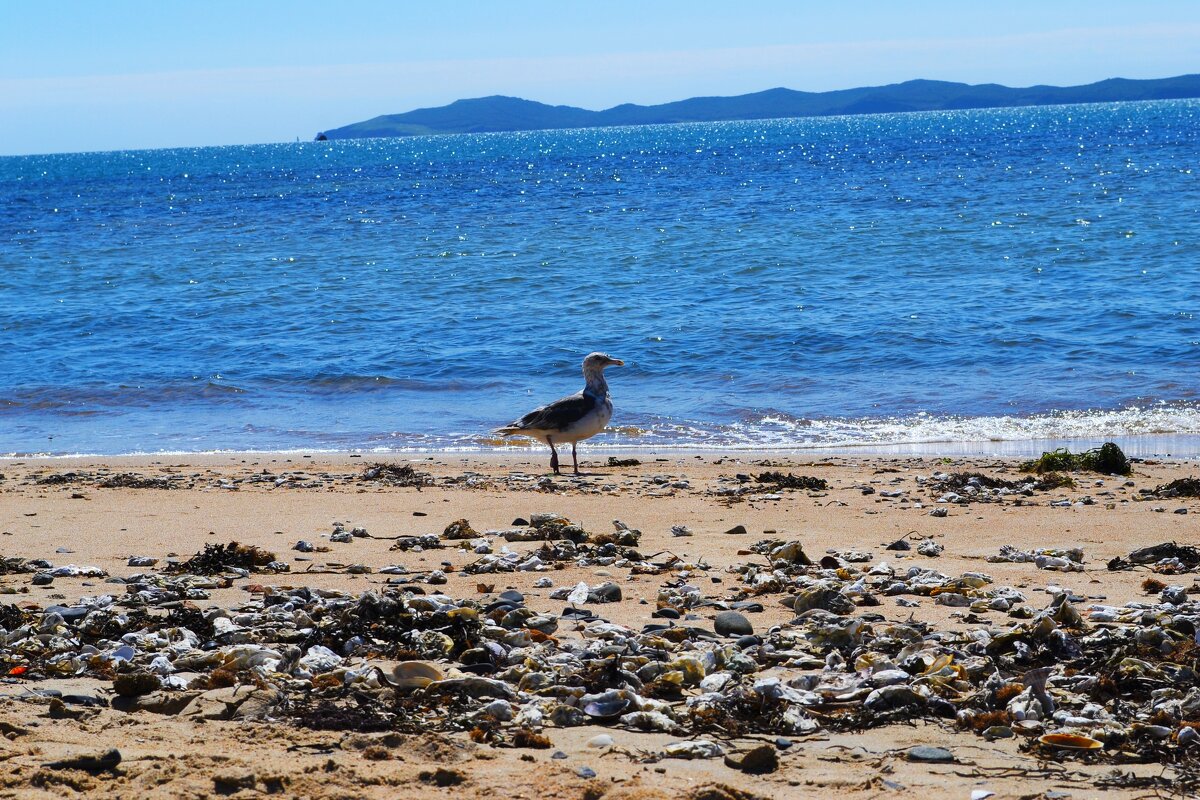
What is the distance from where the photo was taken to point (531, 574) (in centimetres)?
720

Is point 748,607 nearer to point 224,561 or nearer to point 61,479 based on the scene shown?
point 224,561

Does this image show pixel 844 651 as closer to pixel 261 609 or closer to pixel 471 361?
pixel 261 609

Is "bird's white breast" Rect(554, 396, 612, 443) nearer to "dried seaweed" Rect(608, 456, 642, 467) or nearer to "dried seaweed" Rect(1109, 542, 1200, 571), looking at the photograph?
"dried seaweed" Rect(608, 456, 642, 467)

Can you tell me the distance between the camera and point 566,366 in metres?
19.1

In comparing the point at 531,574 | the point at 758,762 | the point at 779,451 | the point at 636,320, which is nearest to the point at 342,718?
the point at 758,762

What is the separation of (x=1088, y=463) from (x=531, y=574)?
6516mm

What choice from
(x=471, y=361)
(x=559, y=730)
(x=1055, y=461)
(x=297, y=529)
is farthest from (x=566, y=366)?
(x=559, y=730)

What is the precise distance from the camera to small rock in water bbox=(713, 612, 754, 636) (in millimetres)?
5730

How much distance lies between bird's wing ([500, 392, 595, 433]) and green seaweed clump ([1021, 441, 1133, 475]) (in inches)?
164

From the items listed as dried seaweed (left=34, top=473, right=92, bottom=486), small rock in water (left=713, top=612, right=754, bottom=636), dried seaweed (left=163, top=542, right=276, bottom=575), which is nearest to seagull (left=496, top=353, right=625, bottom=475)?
dried seaweed (left=34, top=473, right=92, bottom=486)

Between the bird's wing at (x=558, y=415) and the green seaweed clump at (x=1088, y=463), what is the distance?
4.17 m

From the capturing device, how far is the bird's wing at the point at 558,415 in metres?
12.4

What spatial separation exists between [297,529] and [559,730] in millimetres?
4799

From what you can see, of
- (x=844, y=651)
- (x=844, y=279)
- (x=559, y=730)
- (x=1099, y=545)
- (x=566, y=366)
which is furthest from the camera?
(x=844, y=279)
